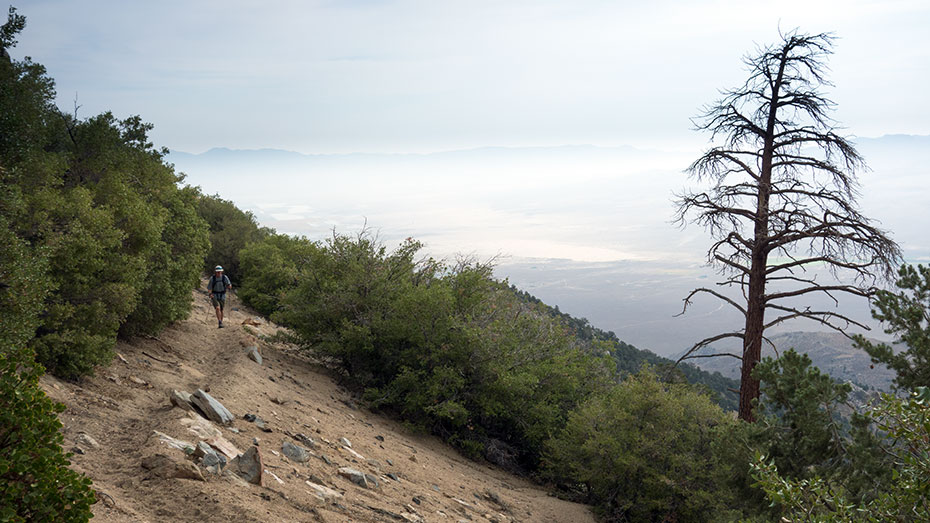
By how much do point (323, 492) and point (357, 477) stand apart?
1.38 metres

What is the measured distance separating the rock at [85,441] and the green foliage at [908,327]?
11.3 metres

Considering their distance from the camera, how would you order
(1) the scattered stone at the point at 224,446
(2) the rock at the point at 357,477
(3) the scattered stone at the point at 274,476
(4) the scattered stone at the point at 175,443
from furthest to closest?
1. (2) the rock at the point at 357,477
2. (1) the scattered stone at the point at 224,446
3. (3) the scattered stone at the point at 274,476
4. (4) the scattered stone at the point at 175,443

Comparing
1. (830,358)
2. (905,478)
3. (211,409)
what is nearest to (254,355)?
(211,409)

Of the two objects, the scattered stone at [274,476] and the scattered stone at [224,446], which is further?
the scattered stone at [224,446]

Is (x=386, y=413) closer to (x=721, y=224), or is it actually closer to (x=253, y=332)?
(x=253, y=332)

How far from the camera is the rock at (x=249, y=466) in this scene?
323 inches

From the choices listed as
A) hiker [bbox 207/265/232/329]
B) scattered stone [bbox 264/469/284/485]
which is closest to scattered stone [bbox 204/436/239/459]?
scattered stone [bbox 264/469/284/485]

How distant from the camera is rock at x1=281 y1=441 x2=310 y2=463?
1022cm

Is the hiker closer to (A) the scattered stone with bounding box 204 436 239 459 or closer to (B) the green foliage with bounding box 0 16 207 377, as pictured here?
(B) the green foliage with bounding box 0 16 207 377

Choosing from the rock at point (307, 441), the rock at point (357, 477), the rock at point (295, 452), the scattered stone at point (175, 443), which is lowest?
the rock at point (357, 477)

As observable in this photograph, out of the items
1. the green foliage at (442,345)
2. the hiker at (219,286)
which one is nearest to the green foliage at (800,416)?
the green foliage at (442,345)

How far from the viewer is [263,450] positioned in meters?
9.91

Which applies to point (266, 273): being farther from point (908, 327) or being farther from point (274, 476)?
point (908, 327)

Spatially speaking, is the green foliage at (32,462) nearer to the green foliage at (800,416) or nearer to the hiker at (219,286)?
the green foliage at (800,416)
